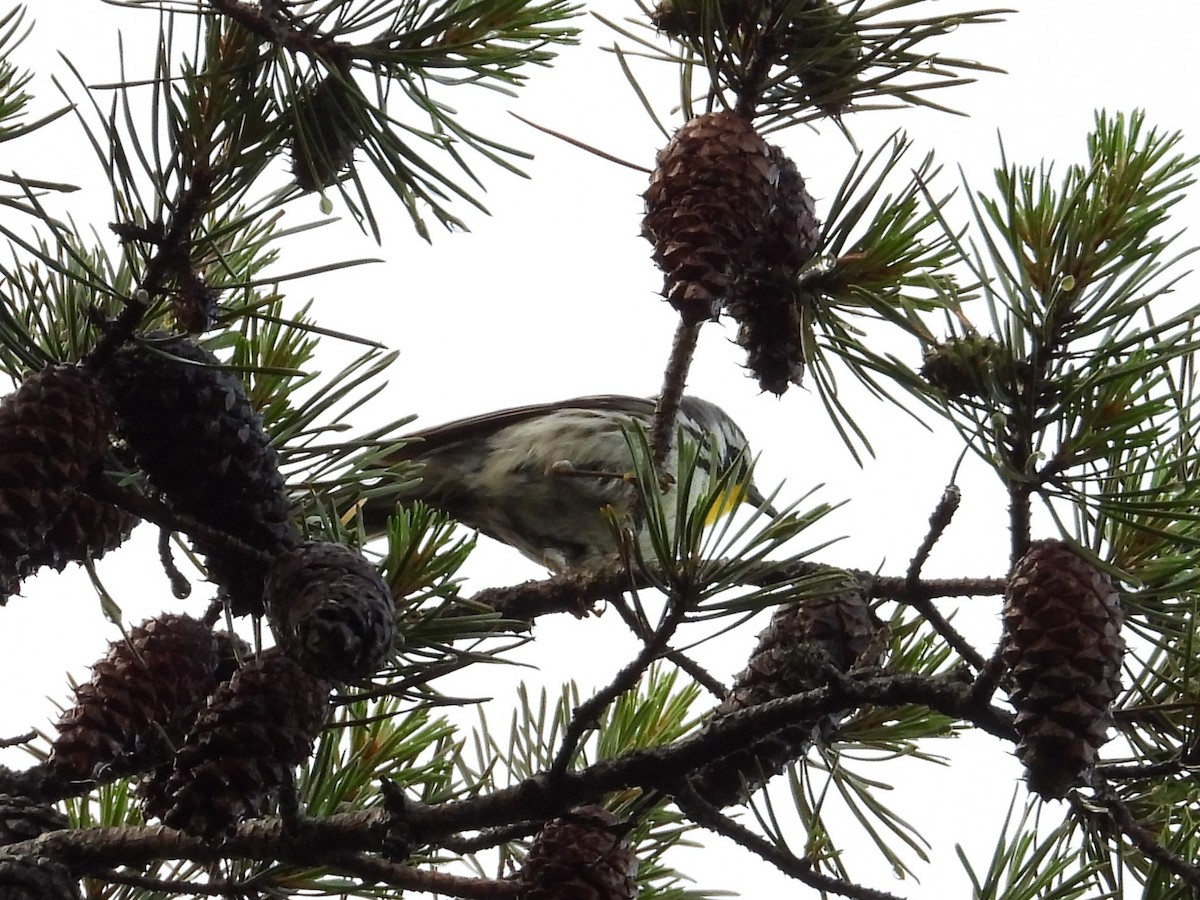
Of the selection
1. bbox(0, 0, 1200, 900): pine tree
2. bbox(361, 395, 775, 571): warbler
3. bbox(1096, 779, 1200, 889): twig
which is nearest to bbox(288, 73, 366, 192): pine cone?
bbox(0, 0, 1200, 900): pine tree

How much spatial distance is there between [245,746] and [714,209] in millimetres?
526

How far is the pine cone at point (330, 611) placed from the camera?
31.3 inches

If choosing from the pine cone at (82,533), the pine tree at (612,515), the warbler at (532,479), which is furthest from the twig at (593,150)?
the warbler at (532,479)

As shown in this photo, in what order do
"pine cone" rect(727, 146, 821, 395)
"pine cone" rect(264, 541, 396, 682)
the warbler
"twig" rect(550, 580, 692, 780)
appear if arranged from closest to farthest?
"pine cone" rect(264, 541, 396, 682) < "twig" rect(550, 580, 692, 780) < "pine cone" rect(727, 146, 821, 395) < the warbler

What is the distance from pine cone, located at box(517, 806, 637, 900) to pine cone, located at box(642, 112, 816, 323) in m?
0.41

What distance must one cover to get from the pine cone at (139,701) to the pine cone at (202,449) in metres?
0.13

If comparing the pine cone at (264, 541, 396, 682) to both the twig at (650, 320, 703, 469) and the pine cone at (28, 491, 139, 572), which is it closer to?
the pine cone at (28, 491, 139, 572)

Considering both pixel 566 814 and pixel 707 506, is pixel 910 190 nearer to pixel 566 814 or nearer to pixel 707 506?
pixel 707 506

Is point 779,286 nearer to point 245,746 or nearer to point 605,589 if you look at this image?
point 605,589

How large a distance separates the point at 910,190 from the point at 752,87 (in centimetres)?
17

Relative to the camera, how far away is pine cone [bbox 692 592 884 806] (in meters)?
1.07

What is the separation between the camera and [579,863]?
1.01 metres

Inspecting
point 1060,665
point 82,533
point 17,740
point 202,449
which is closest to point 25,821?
point 17,740

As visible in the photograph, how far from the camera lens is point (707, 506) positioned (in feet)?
2.98
